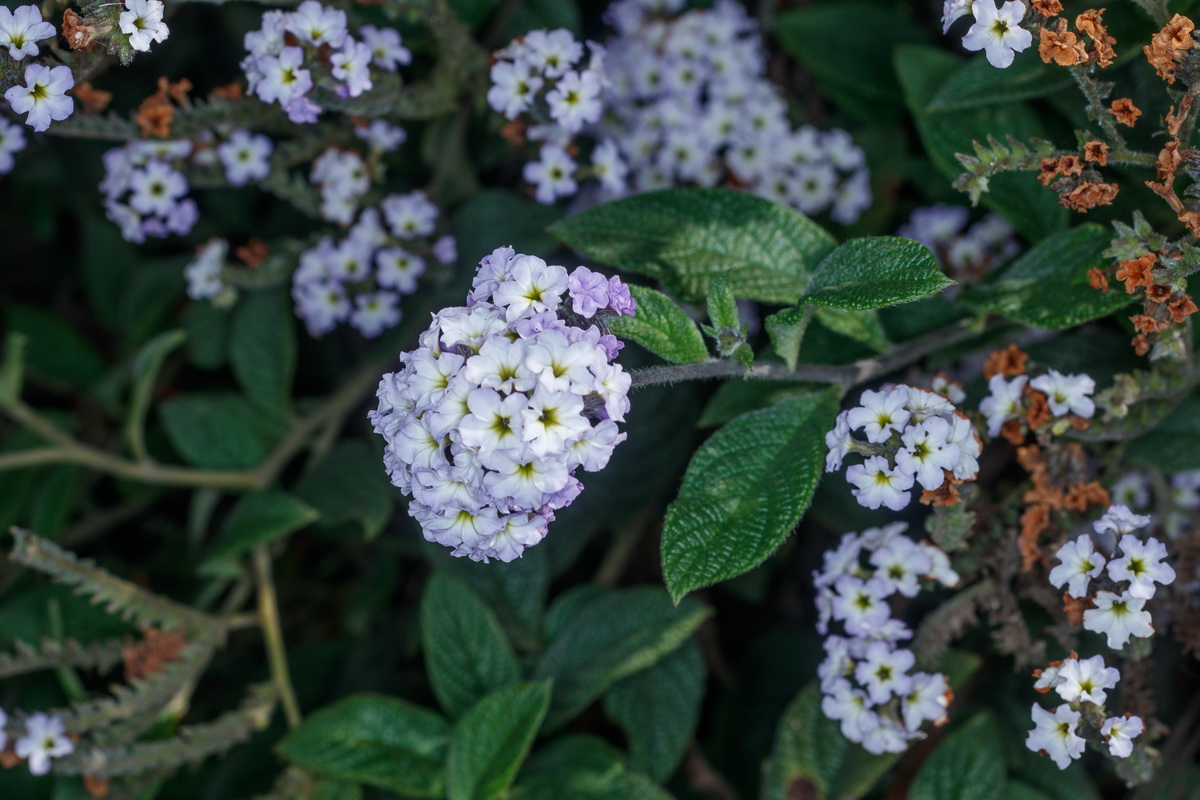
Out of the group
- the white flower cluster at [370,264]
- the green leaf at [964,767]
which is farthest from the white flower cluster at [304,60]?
the green leaf at [964,767]

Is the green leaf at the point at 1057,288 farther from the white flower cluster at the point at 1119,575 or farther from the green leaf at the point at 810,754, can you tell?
the green leaf at the point at 810,754

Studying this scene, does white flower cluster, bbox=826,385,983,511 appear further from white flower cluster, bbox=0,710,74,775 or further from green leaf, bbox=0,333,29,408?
green leaf, bbox=0,333,29,408

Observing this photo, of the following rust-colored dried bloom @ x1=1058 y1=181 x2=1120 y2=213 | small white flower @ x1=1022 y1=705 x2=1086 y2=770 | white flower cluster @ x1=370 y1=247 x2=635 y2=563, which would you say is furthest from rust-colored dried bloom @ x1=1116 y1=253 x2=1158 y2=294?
white flower cluster @ x1=370 y1=247 x2=635 y2=563

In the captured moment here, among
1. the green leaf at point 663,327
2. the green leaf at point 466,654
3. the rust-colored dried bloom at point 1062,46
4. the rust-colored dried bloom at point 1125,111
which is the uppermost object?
the rust-colored dried bloom at point 1062,46

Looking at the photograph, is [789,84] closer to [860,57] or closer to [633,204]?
[860,57]

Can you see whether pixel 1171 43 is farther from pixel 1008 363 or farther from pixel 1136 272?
pixel 1008 363

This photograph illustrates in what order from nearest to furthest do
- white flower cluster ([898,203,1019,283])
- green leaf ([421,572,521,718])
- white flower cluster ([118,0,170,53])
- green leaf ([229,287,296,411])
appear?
white flower cluster ([118,0,170,53]) < green leaf ([421,572,521,718]) < white flower cluster ([898,203,1019,283]) < green leaf ([229,287,296,411])

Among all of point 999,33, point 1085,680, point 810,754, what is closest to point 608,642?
point 810,754
